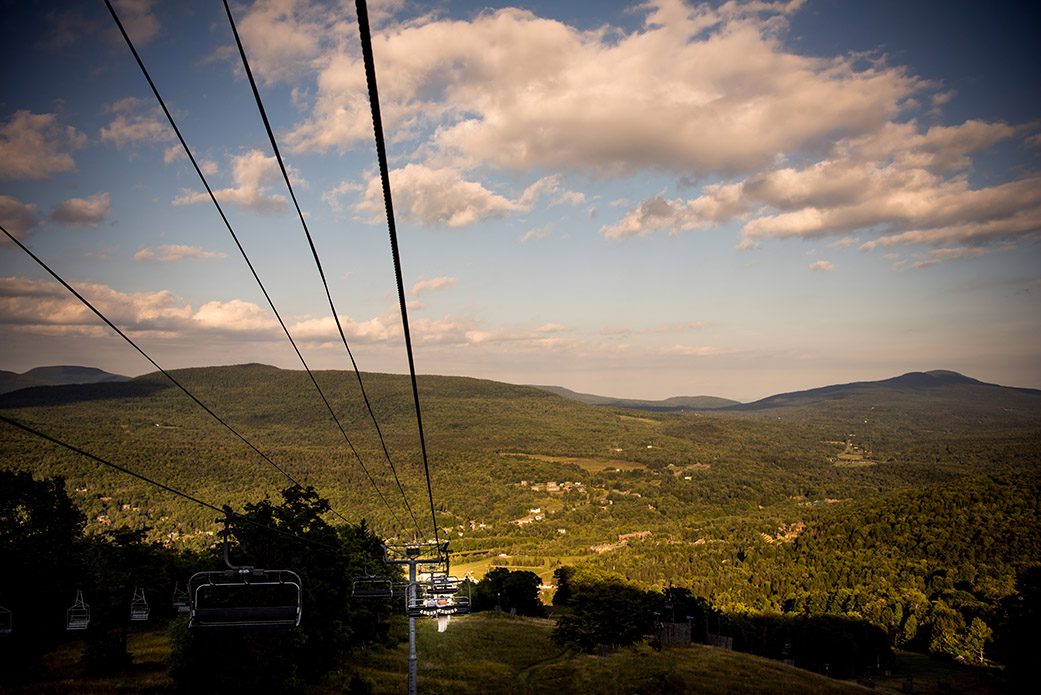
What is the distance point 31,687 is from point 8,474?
1346cm

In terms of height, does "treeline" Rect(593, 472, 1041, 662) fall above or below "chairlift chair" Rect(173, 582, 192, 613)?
below

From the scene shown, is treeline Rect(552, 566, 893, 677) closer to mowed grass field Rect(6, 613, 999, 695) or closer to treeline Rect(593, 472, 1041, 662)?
mowed grass field Rect(6, 613, 999, 695)

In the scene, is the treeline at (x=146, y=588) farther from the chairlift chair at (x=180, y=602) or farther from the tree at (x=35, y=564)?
the chairlift chair at (x=180, y=602)

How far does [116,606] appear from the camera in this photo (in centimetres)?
3666

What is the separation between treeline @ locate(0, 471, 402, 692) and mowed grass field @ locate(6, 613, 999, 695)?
5.73 feet

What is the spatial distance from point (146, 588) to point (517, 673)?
28892mm

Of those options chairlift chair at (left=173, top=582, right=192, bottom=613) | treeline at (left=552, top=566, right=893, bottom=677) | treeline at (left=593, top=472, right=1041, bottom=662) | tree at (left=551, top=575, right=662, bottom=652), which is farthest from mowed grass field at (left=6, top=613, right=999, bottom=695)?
treeline at (left=593, top=472, right=1041, bottom=662)

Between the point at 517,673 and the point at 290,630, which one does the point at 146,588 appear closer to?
the point at 290,630

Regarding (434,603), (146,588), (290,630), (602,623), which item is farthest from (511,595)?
(434,603)

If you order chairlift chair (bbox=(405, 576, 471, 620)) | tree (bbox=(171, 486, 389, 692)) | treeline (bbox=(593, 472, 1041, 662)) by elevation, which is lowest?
treeline (bbox=(593, 472, 1041, 662))

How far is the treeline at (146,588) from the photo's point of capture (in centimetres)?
2703

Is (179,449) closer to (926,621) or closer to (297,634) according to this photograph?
(297,634)

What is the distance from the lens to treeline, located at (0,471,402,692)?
1064 inches


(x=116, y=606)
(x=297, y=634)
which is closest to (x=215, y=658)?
(x=297, y=634)
